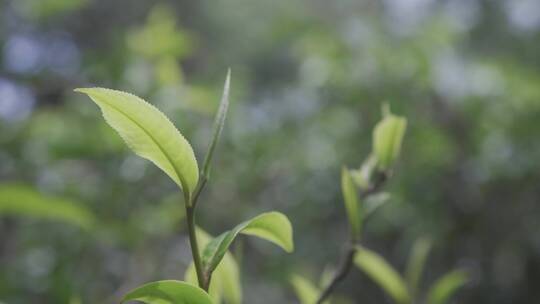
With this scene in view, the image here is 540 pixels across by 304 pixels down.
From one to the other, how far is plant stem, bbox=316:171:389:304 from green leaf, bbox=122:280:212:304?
116mm

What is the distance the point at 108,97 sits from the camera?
0.38 meters

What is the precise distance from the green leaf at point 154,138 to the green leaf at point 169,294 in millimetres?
58

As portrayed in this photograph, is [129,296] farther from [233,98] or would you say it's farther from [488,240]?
[488,240]

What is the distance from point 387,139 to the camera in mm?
545

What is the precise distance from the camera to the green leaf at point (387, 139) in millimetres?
544

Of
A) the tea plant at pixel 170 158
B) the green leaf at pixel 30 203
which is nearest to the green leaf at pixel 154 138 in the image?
the tea plant at pixel 170 158

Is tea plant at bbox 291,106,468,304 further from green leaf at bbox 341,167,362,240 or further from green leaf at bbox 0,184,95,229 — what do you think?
green leaf at bbox 0,184,95,229

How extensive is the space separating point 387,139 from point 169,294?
247 millimetres

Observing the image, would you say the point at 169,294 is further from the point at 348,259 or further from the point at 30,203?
the point at 30,203

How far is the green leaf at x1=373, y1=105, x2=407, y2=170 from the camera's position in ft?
1.79

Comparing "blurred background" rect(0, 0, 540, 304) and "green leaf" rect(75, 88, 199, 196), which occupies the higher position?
"green leaf" rect(75, 88, 199, 196)

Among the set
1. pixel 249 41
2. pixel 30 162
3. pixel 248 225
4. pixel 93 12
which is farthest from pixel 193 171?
pixel 93 12

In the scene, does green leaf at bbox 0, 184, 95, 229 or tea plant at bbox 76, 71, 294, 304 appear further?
green leaf at bbox 0, 184, 95, 229

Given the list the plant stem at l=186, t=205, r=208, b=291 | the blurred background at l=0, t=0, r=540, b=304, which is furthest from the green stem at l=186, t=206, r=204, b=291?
the blurred background at l=0, t=0, r=540, b=304
